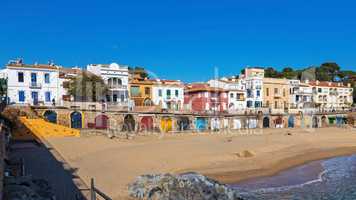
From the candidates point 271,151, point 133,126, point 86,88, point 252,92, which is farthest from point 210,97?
point 271,151

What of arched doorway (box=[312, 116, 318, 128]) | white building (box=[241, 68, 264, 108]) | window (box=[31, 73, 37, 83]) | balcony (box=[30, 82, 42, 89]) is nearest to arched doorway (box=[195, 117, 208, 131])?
white building (box=[241, 68, 264, 108])

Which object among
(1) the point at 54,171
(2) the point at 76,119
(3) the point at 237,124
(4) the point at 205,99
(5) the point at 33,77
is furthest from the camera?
(4) the point at 205,99

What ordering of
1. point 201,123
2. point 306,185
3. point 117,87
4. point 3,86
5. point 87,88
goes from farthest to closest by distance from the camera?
point 201,123, point 117,87, point 87,88, point 3,86, point 306,185

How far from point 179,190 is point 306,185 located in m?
7.74

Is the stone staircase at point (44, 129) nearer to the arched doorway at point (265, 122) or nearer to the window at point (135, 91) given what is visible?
the window at point (135, 91)

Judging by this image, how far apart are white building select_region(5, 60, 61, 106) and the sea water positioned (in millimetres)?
30336

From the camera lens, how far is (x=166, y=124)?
43.1 metres

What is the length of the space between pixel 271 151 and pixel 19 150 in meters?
19.9

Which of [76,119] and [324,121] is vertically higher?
[76,119]

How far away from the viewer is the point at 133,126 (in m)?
40.9

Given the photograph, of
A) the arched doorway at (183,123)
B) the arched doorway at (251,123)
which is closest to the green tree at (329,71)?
the arched doorway at (251,123)

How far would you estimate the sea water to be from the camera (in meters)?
13.7

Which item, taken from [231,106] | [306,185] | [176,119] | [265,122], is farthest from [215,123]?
[306,185]

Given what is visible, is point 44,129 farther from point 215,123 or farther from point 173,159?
point 215,123
